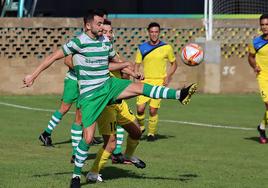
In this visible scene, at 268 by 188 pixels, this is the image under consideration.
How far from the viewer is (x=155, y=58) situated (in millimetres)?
15531

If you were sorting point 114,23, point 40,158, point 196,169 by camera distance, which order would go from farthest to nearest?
point 114,23
point 40,158
point 196,169

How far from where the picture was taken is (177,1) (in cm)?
3953

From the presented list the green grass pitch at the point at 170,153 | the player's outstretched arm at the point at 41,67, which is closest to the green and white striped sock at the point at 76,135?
the green grass pitch at the point at 170,153

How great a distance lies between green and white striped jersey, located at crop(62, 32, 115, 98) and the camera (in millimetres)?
9523

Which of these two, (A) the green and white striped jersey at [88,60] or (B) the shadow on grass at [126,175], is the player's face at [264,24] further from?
(A) the green and white striped jersey at [88,60]

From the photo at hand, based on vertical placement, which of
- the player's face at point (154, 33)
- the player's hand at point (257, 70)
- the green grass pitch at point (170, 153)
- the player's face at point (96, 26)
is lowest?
the green grass pitch at point (170, 153)

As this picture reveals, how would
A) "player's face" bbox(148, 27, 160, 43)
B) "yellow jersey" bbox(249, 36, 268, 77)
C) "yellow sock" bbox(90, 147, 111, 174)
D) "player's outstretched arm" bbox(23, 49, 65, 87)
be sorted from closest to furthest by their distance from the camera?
"player's outstretched arm" bbox(23, 49, 65, 87) < "yellow sock" bbox(90, 147, 111, 174) < "yellow jersey" bbox(249, 36, 268, 77) < "player's face" bbox(148, 27, 160, 43)

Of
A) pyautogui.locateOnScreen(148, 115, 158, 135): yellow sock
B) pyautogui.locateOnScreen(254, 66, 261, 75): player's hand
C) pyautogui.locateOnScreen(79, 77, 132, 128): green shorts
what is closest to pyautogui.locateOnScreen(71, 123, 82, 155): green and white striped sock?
pyautogui.locateOnScreen(79, 77, 132, 128): green shorts

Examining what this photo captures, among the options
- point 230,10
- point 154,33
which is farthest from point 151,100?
point 230,10

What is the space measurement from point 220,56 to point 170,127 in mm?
8900

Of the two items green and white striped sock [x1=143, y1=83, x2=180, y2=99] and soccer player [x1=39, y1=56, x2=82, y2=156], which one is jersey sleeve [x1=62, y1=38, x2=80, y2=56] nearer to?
green and white striped sock [x1=143, y1=83, x2=180, y2=99]

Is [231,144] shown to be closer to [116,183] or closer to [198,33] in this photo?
[116,183]

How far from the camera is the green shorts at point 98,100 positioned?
31.0 ft

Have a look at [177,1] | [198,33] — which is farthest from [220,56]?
[177,1]
